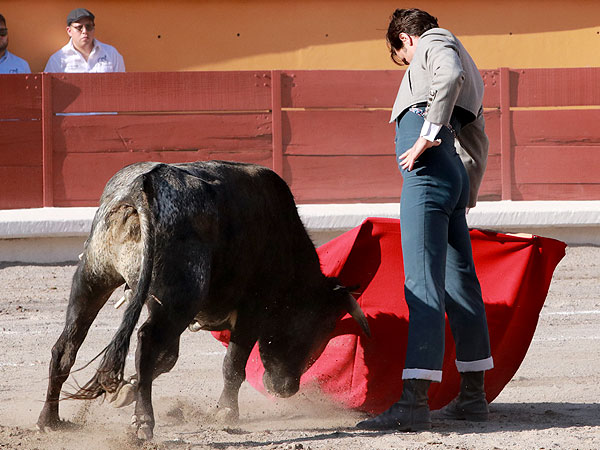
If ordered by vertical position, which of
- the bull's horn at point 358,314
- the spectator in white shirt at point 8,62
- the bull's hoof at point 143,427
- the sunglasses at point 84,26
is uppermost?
the sunglasses at point 84,26

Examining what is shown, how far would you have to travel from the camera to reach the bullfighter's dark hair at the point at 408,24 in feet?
9.53

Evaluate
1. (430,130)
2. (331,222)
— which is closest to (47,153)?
(331,222)

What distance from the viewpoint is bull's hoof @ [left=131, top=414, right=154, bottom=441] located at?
103 inches

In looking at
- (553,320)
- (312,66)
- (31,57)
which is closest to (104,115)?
(31,57)

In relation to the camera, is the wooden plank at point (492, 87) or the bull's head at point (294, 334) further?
the wooden plank at point (492, 87)

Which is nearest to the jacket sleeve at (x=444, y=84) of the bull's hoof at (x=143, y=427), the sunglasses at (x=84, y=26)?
the bull's hoof at (x=143, y=427)

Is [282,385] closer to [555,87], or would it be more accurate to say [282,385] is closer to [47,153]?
[47,153]

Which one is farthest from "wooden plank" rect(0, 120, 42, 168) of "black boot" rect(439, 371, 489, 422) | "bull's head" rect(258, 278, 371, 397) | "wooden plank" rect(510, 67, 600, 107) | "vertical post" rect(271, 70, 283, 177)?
"black boot" rect(439, 371, 489, 422)

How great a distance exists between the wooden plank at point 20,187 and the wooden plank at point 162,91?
19.0 inches

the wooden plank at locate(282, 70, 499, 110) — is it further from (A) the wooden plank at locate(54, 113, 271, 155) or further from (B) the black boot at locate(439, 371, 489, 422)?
(B) the black boot at locate(439, 371, 489, 422)

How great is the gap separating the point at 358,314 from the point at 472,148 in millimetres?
673

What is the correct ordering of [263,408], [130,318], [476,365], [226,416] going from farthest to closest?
[263,408], [226,416], [476,365], [130,318]

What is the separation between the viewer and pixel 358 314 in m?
3.29

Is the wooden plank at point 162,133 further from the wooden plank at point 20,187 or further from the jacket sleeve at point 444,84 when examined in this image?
the jacket sleeve at point 444,84
